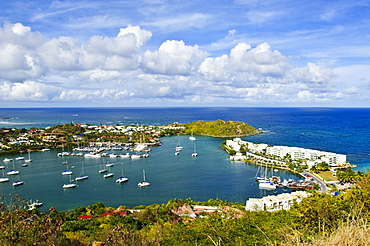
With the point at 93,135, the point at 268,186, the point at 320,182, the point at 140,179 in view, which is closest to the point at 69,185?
the point at 140,179

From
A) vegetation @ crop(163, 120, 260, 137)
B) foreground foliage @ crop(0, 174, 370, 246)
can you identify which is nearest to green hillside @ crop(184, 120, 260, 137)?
vegetation @ crop(163, 120, 260, 137)

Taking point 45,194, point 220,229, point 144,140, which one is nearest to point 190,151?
point 144,140

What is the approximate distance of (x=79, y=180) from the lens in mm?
17828

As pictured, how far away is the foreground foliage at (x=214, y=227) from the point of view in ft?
10.1

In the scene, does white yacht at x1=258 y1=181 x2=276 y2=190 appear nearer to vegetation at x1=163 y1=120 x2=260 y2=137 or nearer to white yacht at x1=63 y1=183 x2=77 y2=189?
white yacht at x1=63 y1=183 x2=77 y2=189

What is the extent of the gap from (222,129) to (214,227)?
1300 inches

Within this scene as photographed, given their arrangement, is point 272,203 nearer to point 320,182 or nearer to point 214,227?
point 320,182

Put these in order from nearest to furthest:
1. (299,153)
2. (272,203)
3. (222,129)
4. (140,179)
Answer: (272,203)
(140,179)
(299,153)
(222,129)

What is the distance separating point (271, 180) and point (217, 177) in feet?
11.7

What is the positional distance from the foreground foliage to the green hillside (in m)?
26.3

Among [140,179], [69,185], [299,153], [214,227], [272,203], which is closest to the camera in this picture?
[214,227]

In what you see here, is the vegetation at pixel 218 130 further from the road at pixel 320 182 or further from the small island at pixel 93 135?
the road at pixel 320 182

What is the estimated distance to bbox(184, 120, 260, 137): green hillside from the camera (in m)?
37.7

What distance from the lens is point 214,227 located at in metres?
5.91
